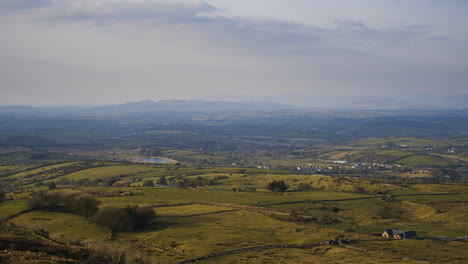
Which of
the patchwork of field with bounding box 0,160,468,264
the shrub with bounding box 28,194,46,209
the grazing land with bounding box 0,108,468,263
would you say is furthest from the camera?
Result: the shrub with bounding box 28,194,46,209

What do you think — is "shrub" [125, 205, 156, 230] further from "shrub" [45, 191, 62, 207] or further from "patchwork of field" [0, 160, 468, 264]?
"shrub" [45, 191, 62, 207]

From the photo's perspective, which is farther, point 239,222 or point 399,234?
point 239,222

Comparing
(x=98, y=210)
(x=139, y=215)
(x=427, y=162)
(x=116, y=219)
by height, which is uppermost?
(x=98, y=210)

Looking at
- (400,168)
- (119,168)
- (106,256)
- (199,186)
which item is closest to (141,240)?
(106,256)

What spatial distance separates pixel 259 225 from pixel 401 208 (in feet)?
114

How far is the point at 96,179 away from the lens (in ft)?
420

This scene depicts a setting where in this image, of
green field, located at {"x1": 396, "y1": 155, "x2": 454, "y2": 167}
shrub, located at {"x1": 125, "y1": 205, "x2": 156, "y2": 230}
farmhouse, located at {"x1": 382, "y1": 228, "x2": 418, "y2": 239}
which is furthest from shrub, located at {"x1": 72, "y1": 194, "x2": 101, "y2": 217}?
green field, located at {"x1": 396, "y1": 155, "x2": 454, "y2": 167}

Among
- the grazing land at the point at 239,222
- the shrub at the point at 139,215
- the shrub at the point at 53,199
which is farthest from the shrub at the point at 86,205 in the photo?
the shrub at the point at 139,215

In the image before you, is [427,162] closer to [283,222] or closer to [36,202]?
[283,222]

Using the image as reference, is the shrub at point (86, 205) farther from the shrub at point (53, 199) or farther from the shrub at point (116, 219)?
the shrub at point (116, 219)

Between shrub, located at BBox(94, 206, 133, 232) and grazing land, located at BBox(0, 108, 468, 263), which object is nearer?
grazing land, located at BBox(0, 108, 468, 263)

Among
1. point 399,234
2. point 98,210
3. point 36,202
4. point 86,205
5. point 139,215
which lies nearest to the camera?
point 399,234

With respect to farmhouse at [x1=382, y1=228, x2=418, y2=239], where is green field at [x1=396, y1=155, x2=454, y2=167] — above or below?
below

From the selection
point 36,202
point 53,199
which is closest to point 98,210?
point 53,199
